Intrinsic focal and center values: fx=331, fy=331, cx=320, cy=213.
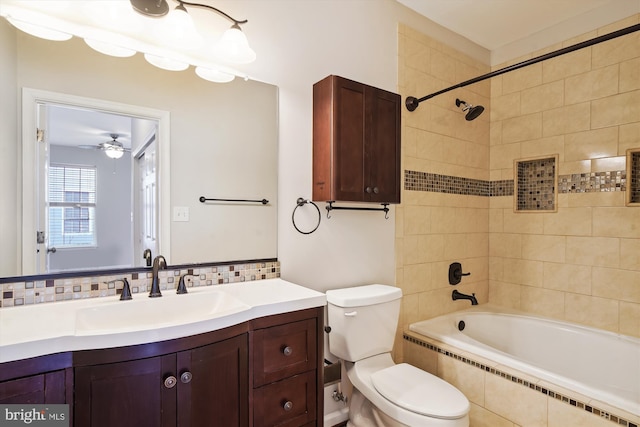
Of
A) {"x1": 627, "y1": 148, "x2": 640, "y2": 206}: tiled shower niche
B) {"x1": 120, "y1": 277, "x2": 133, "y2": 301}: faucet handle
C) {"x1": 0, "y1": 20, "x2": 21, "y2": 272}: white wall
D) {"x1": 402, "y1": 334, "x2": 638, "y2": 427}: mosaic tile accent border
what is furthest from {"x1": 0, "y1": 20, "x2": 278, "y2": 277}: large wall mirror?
{"x1": 627, "y1": 148, "x2": 640, "y2": 206}: tiled shower niche

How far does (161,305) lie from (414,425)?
1.21 meters

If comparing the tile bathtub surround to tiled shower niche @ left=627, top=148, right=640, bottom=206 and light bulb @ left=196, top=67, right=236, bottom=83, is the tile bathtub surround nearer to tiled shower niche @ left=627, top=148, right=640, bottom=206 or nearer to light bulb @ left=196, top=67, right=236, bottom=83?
light bulb @ left=196, top=67, right=236, bottom=83

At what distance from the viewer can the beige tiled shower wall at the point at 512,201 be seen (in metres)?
2.22

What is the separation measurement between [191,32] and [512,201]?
266cm

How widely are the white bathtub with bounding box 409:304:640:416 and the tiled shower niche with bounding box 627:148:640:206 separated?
900 mm

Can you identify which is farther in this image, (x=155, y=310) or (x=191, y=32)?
(x=191, y=32)

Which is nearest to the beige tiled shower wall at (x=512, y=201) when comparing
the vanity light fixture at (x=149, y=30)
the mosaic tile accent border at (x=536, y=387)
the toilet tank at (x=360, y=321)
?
the mosaic tile accent border at (x=536, y=387)

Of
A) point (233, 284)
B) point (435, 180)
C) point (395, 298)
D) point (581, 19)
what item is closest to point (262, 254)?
point (233, 284)

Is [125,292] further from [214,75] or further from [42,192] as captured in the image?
[214,75]

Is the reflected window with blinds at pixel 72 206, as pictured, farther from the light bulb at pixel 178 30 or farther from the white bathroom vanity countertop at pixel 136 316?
the light bulb at pixel 178 30

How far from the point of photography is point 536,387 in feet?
5.42

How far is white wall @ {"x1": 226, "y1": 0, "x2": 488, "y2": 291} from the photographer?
1.78 m

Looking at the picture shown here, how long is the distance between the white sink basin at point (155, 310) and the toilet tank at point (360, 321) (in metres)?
0.64

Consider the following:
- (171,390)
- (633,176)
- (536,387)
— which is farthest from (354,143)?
(633,176)
